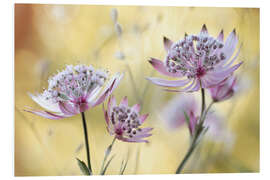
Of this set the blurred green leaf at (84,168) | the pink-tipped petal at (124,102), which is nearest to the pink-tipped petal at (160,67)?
the pink-tipped petal at (124,102)

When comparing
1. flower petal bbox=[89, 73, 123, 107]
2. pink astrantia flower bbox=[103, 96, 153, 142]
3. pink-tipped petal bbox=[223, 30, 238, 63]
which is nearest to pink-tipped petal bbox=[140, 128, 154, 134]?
pink astrantia flower bbox=[103, 96, 153, 142]

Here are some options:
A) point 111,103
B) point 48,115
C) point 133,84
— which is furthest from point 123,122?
point 48,115

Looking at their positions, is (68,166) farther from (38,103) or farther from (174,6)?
(174,6)

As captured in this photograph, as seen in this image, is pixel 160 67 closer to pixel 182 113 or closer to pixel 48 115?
pixel 182 113

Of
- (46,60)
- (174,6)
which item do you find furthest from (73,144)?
(174,6)

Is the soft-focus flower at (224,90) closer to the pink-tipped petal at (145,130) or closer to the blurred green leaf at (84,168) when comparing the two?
the pink-tipped petal at (145,130)

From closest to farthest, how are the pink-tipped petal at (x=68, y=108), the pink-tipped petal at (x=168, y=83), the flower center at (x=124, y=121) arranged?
the pink-tipped petal at (x=68, y=108) → the flower center at (x=124, y=121) → the pink-tipped petal at (x=168, y=83)
